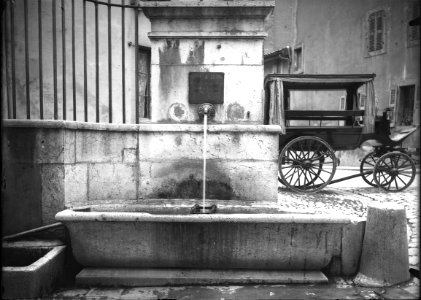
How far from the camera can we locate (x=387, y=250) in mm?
3135

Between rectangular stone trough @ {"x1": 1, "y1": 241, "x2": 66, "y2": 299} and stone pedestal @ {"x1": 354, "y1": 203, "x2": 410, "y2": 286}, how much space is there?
2.87m

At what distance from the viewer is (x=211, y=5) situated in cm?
379

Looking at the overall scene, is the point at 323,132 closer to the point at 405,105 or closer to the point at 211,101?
the point at 211,101

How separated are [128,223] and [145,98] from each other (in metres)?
6.39

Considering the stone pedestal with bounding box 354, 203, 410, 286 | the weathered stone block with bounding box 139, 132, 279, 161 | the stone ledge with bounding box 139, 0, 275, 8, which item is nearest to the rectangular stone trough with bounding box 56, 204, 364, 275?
the stone pedestal with bounding box 354, 203, 410, 286

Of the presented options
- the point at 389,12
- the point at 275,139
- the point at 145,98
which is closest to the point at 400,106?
the point at 389,12

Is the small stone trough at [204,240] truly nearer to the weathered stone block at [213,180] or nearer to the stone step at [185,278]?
the stone step at [185,278]

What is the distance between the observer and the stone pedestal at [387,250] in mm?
3127

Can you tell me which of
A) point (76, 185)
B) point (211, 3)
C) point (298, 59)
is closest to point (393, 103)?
point (298, 59)

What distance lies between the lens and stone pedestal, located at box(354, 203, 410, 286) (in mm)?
3127

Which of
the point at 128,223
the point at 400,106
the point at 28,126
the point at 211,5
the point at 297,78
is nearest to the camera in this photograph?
the point at 128,223

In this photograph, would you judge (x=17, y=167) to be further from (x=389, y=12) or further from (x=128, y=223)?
(x=389, y=12)

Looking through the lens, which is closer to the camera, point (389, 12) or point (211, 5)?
point (211, 5)

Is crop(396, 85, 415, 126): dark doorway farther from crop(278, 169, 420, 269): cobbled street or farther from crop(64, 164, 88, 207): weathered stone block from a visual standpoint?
crop(64, 164, 88, 207): weathered stone block
